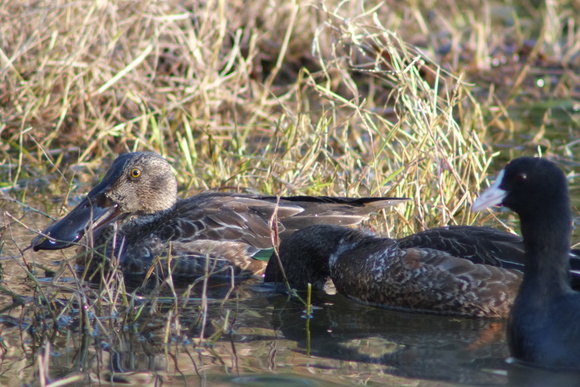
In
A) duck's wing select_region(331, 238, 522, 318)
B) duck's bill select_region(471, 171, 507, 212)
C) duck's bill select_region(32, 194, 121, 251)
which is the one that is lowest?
duck's wing select_region(331, 238, 522, 318)

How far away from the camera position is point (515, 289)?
514cm

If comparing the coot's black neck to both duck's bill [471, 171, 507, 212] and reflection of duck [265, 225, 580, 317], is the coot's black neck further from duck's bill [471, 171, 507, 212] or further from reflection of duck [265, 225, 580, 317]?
reflection of duck [265, 225, 580, 317]

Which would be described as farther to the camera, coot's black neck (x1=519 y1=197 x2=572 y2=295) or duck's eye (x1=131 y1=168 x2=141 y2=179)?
duck's eye (x1=131 y1=168 x2=141 y2=179)

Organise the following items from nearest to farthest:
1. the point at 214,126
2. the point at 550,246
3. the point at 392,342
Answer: the point at 550,246 < the point at 392,342 < the point at 214,126

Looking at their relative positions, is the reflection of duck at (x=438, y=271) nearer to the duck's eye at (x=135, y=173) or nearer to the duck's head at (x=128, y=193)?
the duck's head at (x=128, y=193)

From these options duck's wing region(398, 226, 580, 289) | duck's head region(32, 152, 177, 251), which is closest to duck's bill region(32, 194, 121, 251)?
duck's head region(32, 152, 177, 251)

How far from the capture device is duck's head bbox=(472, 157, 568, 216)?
4.33m

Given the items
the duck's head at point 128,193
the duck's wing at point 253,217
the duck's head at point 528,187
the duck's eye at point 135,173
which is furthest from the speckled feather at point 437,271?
the duck's eye at point 135,173

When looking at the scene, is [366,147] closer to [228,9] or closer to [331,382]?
[228,9]

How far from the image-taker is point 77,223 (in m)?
6.23

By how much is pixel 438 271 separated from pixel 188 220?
1.79 m

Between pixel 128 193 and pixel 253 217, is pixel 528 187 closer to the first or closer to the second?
pixel 253 217

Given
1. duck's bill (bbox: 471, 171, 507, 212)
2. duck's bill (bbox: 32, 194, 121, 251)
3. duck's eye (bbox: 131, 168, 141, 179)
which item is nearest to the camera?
duck's bill (bbox: 471, 171, 507, 212)

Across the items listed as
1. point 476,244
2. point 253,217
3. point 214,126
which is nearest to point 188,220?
point 253,217
